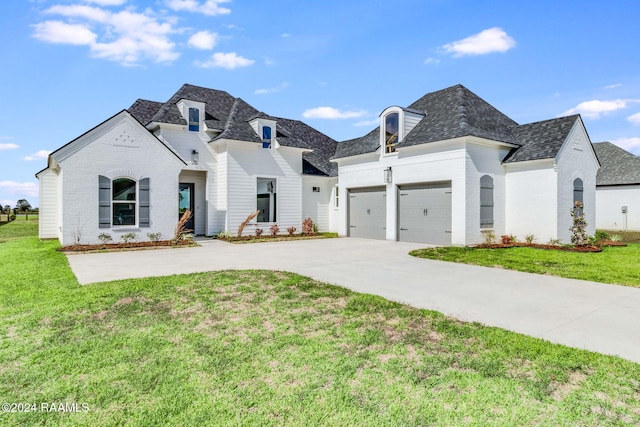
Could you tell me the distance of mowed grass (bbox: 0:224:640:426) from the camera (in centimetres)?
263

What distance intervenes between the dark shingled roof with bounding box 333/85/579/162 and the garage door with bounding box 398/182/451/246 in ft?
6.79

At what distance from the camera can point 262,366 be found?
339cm

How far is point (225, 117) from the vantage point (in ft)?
61.0

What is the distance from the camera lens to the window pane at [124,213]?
13844mm

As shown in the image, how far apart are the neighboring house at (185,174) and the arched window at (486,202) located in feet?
27.9

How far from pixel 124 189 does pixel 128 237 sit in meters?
1.93

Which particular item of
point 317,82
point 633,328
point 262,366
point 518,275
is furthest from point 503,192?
point 262,366

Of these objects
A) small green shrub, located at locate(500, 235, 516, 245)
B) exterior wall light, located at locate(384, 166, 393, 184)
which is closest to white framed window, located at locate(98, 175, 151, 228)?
exterior wall light, located at locate(384, 166, 393, 184)

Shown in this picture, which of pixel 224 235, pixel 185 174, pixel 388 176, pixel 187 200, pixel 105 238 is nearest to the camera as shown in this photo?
pixel 105 238

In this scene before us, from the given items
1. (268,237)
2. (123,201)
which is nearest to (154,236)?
(123,201)

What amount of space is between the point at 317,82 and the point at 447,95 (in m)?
6.99

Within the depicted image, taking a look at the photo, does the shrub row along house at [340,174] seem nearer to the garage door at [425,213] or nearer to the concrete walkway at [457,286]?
the garage door at [425,213]

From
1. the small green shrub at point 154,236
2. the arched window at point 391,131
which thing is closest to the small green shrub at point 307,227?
the arched window at point 391,131

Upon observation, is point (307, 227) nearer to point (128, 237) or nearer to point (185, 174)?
point (185, 174)
